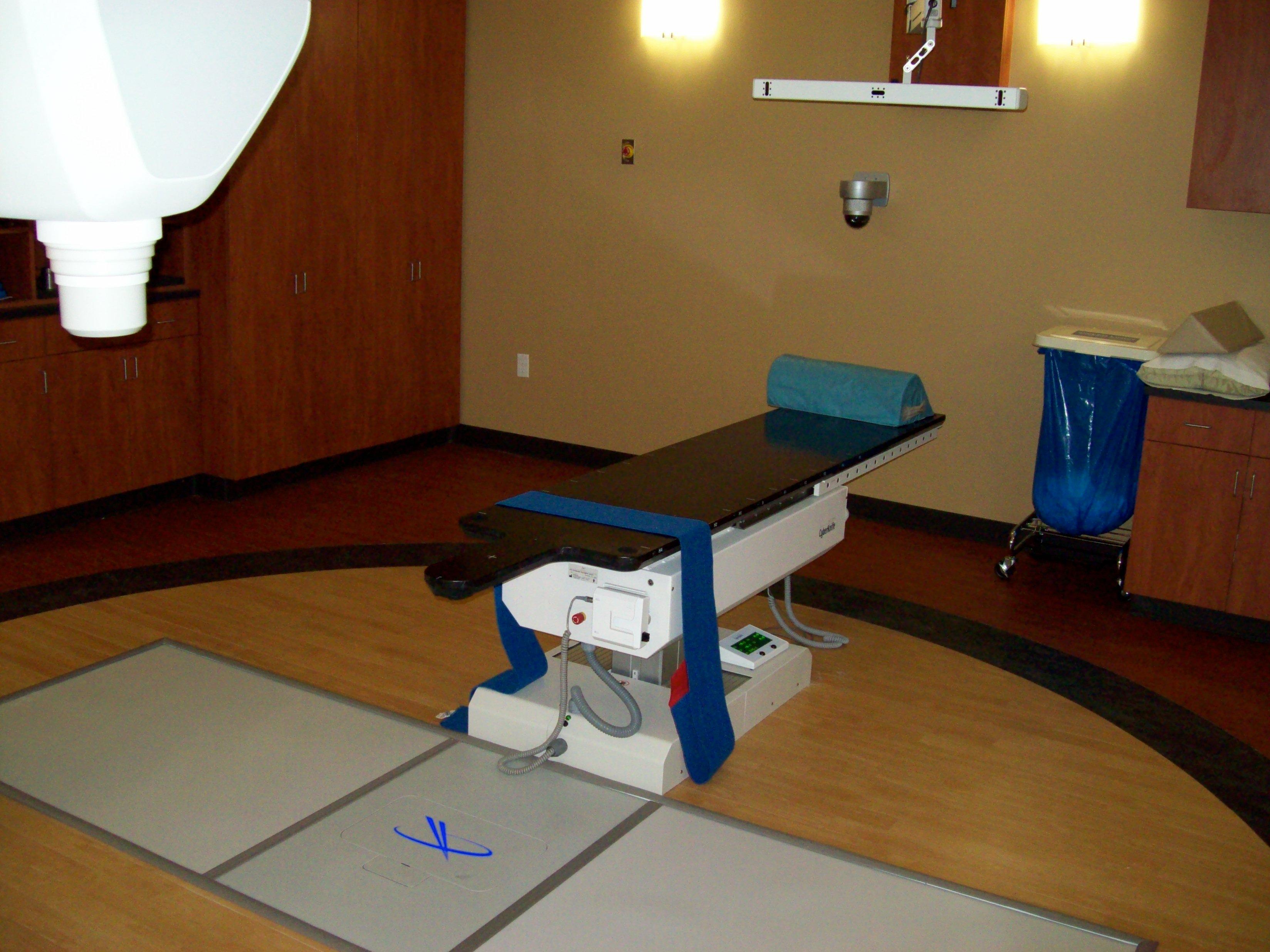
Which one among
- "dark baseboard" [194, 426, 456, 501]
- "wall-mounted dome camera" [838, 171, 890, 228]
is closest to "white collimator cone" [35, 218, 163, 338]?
"wall-mounted dome camera" [838, 171, 890, 228]

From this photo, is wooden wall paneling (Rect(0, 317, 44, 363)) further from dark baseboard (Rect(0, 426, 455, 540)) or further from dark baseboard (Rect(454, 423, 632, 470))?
dark baseboard (Rect(454, 423, 632, 470))

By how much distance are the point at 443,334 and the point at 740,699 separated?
10.8 ft

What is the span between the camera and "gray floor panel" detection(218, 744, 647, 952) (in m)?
2.28

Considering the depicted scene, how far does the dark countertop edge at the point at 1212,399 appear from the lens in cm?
383

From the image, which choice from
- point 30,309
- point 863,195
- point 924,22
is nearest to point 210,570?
point 30,309

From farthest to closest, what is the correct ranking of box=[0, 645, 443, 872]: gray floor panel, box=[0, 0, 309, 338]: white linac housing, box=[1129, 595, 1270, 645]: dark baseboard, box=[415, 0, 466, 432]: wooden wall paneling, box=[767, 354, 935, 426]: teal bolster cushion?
box=[415, 0, 466, 432]: wooden wall paneling, box=[1129, 595, 1270, 645]: dark baseboard, box=[767, 354, 935, 426]: teal bolster cushion, box=[0, 645, 443, 872]: gray floor panel, box=[0, 0, 309, 338]: white linac housing

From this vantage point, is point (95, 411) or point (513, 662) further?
point (95, 411)

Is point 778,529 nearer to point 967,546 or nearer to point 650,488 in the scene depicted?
point 650,488

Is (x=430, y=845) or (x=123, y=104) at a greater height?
(x=123, y=104)

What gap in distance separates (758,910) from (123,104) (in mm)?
2119

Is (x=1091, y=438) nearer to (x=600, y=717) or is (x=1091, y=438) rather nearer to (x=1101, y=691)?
(x=1101, y=691)

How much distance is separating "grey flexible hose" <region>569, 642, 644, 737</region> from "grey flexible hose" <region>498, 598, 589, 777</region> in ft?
0.12

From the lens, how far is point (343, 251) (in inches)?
207

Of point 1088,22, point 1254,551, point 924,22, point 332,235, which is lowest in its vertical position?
point 1254,551
